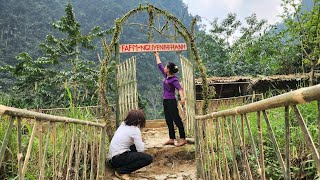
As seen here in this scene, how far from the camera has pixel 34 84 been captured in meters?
15.4

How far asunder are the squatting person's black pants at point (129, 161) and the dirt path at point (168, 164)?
184 mm

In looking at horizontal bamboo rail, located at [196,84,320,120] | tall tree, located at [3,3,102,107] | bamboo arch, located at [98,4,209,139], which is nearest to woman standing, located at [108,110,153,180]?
bamboo arch, located at [98,4,209,139]

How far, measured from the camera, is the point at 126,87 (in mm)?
5266

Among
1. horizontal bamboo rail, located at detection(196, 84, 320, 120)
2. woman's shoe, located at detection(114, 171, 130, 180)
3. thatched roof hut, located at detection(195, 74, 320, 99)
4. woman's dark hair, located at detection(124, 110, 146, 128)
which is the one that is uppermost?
thatched roof hut, located at detection(195, 74, 320, 99)

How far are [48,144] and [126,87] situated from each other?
11.7 feet

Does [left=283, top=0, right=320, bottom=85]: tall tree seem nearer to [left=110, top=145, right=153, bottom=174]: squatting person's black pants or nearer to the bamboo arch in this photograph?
the bamboo arch

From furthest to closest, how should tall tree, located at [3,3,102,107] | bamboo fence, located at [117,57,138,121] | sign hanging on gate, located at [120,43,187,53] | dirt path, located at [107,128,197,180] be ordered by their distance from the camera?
tall tree, located at [3,3,102,107] → bamboo fence, located at [117,57,138,121] → sign hanging on gate, located at [120,43,187,53] → dirt path, located at [107,128,197,180]

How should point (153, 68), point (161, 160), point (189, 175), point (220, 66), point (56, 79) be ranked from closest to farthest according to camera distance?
point (189, 175) → point (161, 160) → point (56, 79) → point (220, 66) → point (153, 68)

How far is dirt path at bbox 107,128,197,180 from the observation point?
151 inches

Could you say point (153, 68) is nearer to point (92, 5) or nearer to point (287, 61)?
point (92, 5)

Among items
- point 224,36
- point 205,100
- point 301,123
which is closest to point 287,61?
Result: point 224,36

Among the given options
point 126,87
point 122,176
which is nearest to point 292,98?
point 122,176

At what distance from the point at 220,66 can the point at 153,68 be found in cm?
1279

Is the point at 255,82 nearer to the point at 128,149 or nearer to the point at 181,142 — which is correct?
the point at 181,142
